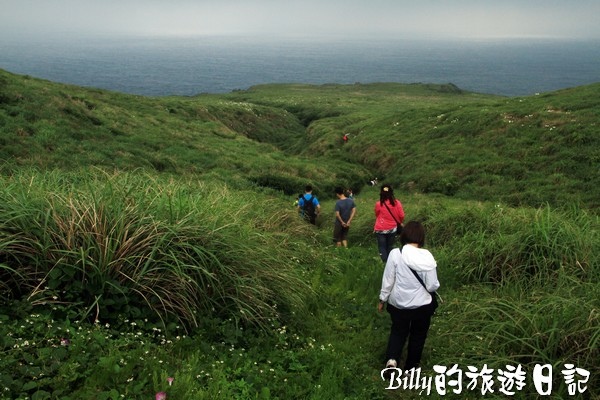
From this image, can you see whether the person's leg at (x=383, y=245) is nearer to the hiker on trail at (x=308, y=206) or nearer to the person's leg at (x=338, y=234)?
the person's leg at (x=338, y=234)

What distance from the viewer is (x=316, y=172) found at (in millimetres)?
26953

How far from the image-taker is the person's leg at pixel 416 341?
5898 mm

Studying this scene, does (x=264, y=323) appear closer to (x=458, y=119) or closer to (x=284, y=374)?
(x=284, y=374)

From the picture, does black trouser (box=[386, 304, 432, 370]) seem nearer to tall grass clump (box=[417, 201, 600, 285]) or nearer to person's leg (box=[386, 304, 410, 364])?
person's leg (box=[386, 304, 410, 364])

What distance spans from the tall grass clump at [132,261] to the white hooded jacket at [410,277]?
1.73 m

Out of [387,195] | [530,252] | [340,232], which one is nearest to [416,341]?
[530,252]

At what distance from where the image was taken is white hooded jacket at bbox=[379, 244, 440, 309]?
5656 millimetres

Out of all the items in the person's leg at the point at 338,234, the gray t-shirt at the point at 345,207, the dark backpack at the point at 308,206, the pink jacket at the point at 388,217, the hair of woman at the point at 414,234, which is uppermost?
the hair of woman at the point at 414,234

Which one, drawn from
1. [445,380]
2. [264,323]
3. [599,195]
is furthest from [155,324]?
[599,195]

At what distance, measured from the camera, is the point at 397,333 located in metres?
5.99

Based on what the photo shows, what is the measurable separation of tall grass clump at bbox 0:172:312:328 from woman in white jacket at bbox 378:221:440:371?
64.5 inches

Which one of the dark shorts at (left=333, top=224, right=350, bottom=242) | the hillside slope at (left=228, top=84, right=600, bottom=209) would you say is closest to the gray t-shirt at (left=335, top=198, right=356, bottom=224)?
the dark shorts at (left=333, top=224, right=350, bottom=242)

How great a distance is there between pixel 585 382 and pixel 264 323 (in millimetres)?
3949

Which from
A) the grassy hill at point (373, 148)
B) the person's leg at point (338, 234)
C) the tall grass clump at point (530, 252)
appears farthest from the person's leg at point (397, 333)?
the grassy hill at point (373, 148)
